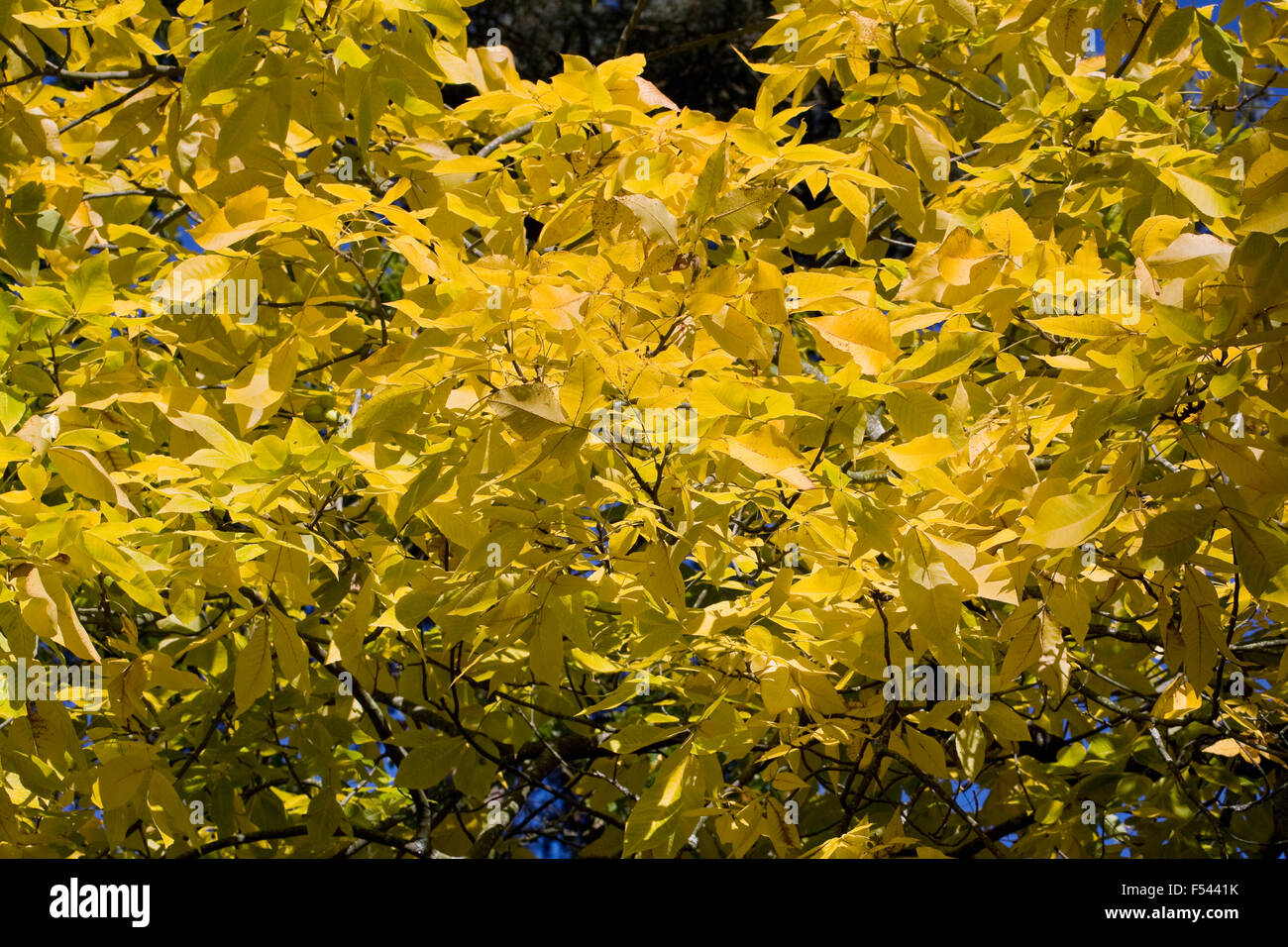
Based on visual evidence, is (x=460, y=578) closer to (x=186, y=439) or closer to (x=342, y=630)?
(x=342, y=630)

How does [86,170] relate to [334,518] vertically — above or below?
above

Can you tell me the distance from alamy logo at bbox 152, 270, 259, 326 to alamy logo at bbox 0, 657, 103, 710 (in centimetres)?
68

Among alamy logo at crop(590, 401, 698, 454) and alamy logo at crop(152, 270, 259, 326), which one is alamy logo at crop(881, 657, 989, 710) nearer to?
alamy logo at crop(590, 401, 698, 454)

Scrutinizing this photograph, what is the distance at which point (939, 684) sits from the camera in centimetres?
223

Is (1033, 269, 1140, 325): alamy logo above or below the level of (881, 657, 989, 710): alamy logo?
above

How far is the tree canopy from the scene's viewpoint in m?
1.71

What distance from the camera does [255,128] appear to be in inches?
92.7

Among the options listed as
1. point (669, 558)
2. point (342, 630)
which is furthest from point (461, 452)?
point (342, 630)

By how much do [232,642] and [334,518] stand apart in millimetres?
577

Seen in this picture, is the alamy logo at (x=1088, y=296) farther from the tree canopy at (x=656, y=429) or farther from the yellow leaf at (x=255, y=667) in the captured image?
the yellow leaf at (x=255, y=667)

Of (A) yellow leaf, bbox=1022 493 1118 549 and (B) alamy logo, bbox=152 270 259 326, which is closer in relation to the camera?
(A) yellow leaf, bbox=1022 493 1118 549

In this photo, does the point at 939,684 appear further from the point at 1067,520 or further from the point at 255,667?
the point at 255,667

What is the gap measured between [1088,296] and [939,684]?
0.79 meters
